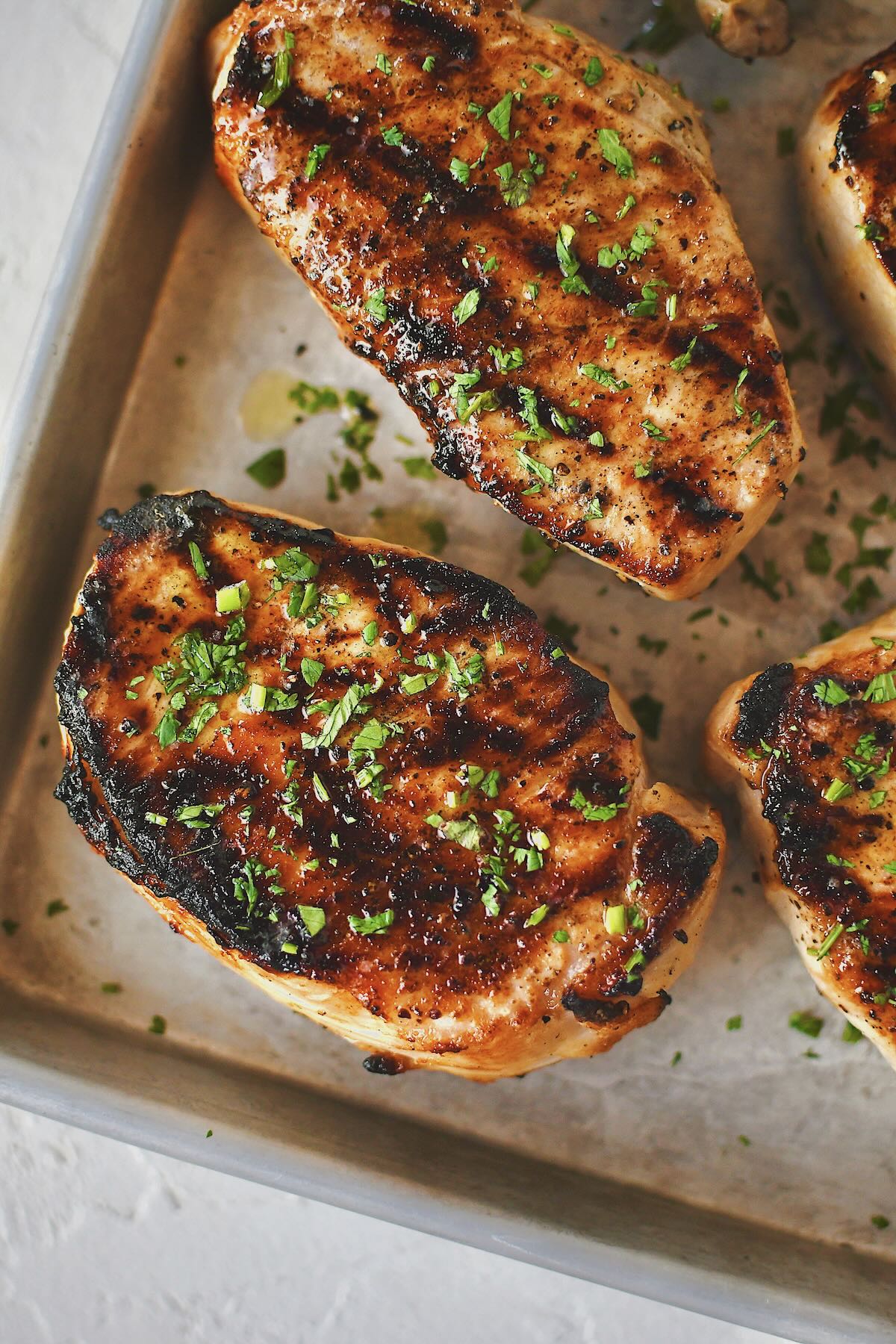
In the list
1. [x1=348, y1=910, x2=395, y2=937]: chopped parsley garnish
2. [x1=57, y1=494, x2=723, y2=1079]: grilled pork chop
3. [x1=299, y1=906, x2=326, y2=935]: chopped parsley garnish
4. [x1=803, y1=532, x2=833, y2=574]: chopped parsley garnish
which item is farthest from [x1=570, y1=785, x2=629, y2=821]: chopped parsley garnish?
[x1=803, y1=532, x2=833, y2=574]: chopped parsley garnish

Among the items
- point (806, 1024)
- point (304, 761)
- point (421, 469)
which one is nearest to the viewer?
point (304, 761)

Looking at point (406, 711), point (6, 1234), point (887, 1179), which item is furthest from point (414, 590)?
point (6, 1234)

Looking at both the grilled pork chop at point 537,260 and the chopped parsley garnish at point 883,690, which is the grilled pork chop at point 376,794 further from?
the chopped parsley garnish at point 883,690

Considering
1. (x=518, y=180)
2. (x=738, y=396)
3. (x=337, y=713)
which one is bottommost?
(x=337, y=713)

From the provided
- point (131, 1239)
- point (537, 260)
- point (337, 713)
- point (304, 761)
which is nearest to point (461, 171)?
point (537, 260)

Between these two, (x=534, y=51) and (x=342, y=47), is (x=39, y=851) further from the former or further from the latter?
(x=534, y=51)

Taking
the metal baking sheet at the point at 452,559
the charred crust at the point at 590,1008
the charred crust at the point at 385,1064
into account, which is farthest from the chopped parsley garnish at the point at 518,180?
the charred crust at the point at 385,1064

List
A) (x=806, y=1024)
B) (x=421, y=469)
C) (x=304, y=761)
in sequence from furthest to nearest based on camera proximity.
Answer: (x=421, y=469) → (x=806, y=1024) → (x=304, y=761)

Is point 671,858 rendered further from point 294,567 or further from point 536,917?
point 294,567
